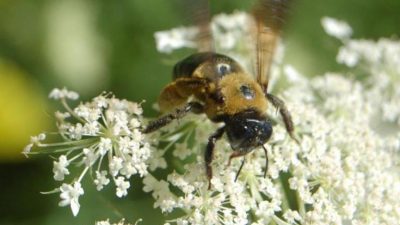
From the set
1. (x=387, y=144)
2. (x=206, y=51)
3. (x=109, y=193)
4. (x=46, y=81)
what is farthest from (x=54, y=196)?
(x=387, y=144)

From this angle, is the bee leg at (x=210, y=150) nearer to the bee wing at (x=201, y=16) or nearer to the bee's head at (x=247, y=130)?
the bee's head at (x=247, y=130)

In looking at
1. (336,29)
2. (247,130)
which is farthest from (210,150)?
(336,29)

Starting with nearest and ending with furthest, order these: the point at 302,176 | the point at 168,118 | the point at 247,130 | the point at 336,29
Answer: the point at 247,130
the point at 168,118
the point at 302,176
the point at 336,29

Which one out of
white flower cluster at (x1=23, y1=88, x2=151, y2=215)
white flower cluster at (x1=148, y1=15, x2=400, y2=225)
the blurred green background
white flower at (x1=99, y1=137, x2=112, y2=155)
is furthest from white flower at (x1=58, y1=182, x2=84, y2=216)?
the blurred green background

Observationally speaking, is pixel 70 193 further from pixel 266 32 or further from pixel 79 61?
pixel 79 61

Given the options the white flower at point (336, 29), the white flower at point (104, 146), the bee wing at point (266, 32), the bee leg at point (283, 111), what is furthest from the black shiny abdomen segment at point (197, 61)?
the white flower at point (336, 29)

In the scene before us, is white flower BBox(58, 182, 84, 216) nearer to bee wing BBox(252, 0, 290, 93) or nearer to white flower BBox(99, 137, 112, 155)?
white flower BBox(99, 137, 112, 155)
